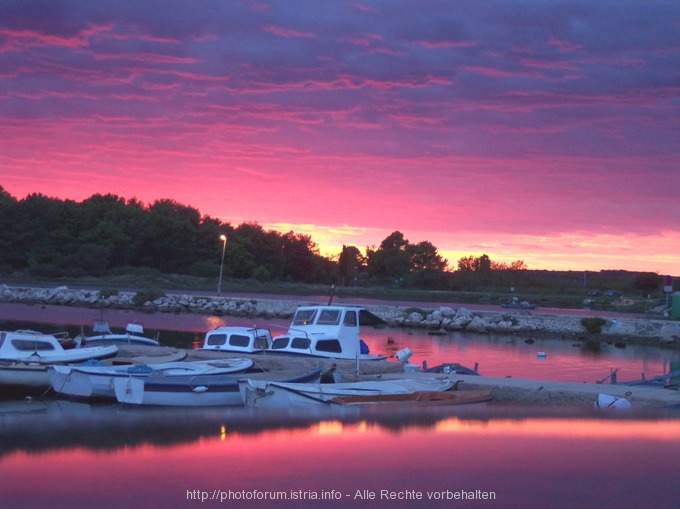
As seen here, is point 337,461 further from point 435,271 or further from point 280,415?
point 435,271

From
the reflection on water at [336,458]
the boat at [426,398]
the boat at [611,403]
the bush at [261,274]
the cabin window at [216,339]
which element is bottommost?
the reflection on water at [336,458]

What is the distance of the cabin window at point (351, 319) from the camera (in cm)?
2630

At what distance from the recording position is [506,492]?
39.0ft

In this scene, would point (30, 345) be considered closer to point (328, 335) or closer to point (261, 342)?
point (261, 342)

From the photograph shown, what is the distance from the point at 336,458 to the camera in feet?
46.3

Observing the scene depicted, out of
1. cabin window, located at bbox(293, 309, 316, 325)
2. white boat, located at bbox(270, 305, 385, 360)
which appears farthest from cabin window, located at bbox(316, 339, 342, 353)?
cabin window, located at bbox(293, 309, 316, 325)

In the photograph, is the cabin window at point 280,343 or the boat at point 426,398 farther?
the cabin window at point 280,343

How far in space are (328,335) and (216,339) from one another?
3.75 metres

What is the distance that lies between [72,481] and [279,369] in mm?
11440

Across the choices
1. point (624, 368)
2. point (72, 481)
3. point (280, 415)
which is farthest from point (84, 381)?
point (624, 368)

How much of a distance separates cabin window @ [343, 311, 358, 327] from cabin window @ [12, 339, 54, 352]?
8599 mm

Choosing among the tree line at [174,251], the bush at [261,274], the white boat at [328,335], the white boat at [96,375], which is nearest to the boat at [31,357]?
the white boat at [96,375]

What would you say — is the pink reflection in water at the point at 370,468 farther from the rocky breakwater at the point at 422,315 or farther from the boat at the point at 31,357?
the rocky breakwater at the point at 422,315

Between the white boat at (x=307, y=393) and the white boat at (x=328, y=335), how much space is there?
5.05 m
